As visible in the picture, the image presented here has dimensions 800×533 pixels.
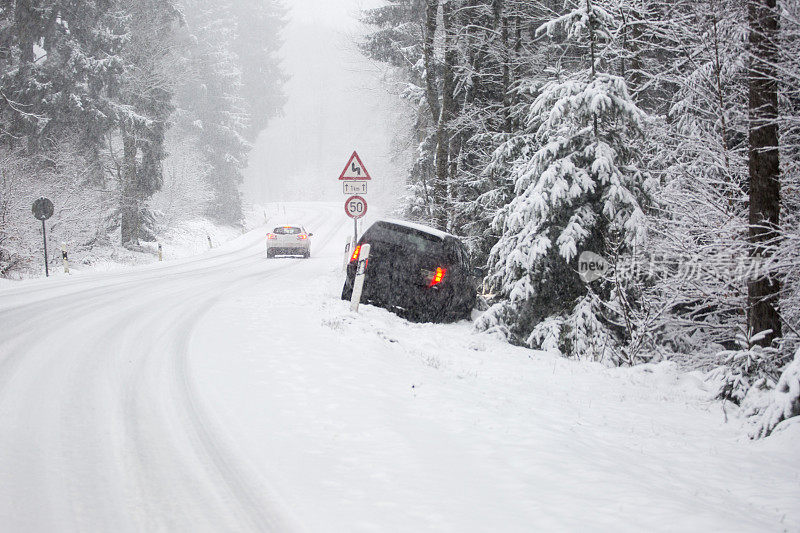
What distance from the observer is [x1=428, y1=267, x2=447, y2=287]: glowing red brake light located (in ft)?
35.2

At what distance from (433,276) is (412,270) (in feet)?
Result: 1.45

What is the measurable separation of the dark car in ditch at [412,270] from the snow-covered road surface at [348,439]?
2014mm

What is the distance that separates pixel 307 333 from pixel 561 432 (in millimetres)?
4406

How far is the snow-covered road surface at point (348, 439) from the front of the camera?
130 inches

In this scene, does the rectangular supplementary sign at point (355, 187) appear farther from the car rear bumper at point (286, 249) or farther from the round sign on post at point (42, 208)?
the car rear bumper at point (286, 249)

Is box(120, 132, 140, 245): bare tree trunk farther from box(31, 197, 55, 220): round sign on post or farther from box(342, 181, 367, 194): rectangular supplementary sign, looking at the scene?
box(342, 181, 367, 194): rectangular supplementary sign

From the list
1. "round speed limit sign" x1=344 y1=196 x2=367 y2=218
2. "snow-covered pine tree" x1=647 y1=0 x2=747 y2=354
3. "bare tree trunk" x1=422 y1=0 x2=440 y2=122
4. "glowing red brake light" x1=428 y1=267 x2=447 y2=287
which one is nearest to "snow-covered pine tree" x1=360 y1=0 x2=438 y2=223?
"bare tree trunk" x1=422 y1=0 x2=440 y2=122

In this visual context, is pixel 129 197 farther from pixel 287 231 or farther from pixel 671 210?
pixel 671 210

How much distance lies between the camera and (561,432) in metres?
5.00

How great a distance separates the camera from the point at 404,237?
1098 cm

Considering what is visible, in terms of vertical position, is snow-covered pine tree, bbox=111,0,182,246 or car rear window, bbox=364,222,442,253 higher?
snow-covered pine tree, bbox=111,0,182,246

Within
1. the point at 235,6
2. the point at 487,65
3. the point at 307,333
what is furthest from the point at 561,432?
the point at 235,6

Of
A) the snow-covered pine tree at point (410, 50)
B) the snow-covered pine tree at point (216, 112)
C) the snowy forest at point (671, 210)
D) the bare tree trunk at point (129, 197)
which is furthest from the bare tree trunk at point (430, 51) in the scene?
the snow-covered pine tree at point (216, 112)

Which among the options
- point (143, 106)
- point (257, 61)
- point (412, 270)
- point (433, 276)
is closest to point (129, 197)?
point (143, 106)
